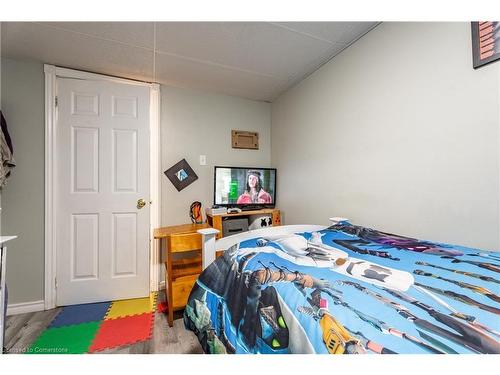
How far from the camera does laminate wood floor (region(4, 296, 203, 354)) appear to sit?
4.84ft

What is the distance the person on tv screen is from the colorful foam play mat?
55.9 inches

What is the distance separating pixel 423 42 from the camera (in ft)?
4.31

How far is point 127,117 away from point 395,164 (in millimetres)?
2463

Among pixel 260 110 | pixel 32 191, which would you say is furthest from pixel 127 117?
pixel 260 110

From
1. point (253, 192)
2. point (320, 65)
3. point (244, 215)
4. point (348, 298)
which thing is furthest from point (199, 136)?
point (348, 298)

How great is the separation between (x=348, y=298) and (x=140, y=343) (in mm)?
1583

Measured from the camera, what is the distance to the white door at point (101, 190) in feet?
6.77

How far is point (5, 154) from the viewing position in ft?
5.72

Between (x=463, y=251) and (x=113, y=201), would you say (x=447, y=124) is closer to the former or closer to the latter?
(x=463, y=251)

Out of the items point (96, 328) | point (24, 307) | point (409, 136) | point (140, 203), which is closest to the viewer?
point (409, 136)

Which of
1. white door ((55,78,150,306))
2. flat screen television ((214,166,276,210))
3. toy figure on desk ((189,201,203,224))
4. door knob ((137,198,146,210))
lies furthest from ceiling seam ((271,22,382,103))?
door knob ((137,198,146,210))

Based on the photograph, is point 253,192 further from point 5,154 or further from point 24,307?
point 24,307

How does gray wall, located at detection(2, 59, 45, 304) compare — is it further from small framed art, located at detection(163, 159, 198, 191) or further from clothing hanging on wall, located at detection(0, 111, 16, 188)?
small framed art, located at detection(163, 159, 198, 191)
